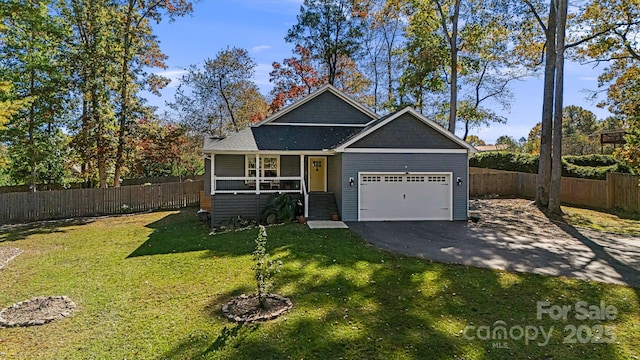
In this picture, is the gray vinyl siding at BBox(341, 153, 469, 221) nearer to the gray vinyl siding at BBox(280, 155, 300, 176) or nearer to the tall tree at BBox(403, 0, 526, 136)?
the gray vinyl siding at BBox(280, 155, 300, 176)

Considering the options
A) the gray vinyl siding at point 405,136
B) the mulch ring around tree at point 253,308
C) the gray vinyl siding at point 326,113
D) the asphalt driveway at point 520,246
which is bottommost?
the mulch ring around tree at point 253,308

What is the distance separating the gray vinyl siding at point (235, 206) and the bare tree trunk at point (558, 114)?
40.8 feet

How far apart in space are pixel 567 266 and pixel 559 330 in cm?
373

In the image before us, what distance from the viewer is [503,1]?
20.1 m

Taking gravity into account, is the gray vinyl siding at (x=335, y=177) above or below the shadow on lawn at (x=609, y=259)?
above

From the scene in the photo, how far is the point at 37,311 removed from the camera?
258 inches

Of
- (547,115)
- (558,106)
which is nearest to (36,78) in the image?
(558,106)

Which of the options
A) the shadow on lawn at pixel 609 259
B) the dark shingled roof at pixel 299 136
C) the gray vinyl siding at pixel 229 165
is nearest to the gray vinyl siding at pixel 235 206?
the gray vinyl siding at pixel 229 165

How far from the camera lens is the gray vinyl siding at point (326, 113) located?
18750 millimetres

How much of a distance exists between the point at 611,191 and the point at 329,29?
767 inches

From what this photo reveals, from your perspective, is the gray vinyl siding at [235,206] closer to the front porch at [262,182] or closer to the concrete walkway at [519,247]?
the front porch at [262,182]

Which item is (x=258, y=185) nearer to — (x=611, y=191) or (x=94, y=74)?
(x=94, y=74)

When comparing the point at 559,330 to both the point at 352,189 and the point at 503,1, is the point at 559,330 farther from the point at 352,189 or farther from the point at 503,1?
the point at 503,1

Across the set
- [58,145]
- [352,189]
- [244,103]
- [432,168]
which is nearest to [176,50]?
[244,103]
